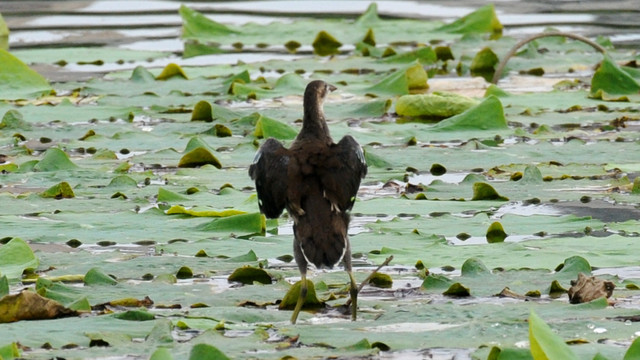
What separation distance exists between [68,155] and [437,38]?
5972 millimetres

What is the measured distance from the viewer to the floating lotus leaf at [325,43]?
13352 millimetres

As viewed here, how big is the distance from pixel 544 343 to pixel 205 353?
1.01 meters

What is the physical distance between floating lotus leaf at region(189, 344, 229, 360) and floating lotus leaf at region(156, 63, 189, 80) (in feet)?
23.9

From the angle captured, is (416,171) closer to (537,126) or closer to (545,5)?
(537,126)

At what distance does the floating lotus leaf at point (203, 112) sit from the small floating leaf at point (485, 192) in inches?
114

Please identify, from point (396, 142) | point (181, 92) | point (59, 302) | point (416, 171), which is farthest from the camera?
point (181, 92)

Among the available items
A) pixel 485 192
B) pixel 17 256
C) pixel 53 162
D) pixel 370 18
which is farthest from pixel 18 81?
pixel 17 256

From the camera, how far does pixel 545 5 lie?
16.8 meters

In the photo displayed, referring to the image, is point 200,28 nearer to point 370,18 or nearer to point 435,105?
point 370,18

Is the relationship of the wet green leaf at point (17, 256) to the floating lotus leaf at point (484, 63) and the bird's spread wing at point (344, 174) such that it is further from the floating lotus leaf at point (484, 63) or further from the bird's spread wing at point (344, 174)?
the floating lotus leaf at point (484, 63)

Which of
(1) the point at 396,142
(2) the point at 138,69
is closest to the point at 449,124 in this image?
(1) the point at 396,142

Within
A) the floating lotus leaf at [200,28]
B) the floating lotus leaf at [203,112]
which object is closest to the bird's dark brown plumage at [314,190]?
the floating lotus leaf at [203,112]

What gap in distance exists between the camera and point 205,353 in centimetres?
425

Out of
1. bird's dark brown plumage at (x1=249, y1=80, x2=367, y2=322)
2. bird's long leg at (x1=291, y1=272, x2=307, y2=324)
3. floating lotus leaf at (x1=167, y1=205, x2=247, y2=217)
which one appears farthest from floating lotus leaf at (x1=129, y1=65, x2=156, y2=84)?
bird's long leg at (x1=291, y1=272, x2=307, y2=324)
